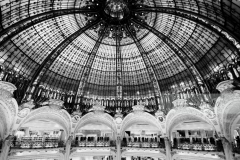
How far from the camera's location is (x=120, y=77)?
2889 cm

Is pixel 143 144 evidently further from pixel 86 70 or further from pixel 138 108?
pixel 86 70

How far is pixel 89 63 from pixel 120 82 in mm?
6654

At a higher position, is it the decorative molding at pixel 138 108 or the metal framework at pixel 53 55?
the metal framework at pixel 53 55

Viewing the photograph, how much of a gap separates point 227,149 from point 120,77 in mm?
18537

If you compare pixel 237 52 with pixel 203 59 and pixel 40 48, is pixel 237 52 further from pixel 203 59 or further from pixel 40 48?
pixel 40 48

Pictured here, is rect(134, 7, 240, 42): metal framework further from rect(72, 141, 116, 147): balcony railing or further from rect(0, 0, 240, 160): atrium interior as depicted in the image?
rect(72, 141, 116, 147): balcony railing

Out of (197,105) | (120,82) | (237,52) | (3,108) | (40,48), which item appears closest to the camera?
(237,52)

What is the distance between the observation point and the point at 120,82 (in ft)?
95.1

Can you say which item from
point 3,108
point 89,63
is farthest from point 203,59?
point 3,108

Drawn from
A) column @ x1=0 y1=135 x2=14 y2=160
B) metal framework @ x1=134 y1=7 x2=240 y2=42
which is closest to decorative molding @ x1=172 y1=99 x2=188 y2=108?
metal framework @ x1=134 y1=7 x2=240 y2=42

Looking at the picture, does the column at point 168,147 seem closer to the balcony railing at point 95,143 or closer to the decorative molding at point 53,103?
the balcony railing at point 95,143

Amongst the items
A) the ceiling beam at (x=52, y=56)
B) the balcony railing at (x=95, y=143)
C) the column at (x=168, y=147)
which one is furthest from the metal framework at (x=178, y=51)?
the balcony railing at (x=95, y=143)

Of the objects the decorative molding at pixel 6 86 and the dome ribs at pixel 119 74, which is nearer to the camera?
the decorative molding at pixel 6 86

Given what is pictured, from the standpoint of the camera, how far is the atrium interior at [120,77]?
18.5 meters
